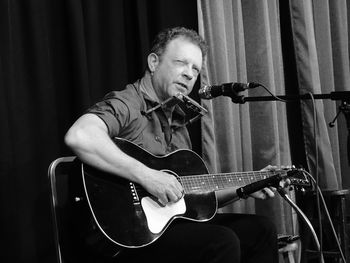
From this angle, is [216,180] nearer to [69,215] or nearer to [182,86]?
[182,86]

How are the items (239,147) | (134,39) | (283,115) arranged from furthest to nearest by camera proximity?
(283,115) → (239,147) → (134,39)

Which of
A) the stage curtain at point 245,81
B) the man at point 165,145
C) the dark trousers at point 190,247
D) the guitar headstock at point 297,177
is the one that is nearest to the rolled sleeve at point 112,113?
the man at point 165,145

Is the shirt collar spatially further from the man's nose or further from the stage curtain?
the stage curtain

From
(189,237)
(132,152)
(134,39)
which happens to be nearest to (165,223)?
(189,237)

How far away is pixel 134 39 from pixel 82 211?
1210mm

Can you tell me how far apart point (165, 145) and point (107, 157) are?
0.46 meters

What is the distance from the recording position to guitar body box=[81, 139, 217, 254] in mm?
1679

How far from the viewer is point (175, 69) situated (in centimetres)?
221

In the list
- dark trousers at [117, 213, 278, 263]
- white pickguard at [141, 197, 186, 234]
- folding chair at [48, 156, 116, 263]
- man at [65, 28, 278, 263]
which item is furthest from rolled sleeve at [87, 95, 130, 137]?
dark trousers at [117, 213, 278, 263]

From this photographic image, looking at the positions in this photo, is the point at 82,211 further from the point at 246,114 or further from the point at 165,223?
the point at 246,114

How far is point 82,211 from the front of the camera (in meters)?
1.69

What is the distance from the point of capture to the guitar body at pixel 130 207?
168 cm

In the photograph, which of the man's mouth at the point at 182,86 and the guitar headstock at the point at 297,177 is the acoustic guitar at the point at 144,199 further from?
the man's mouth at the point at 182,86

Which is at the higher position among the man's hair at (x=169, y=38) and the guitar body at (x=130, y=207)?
the man's hair at (x=169, y=38)
